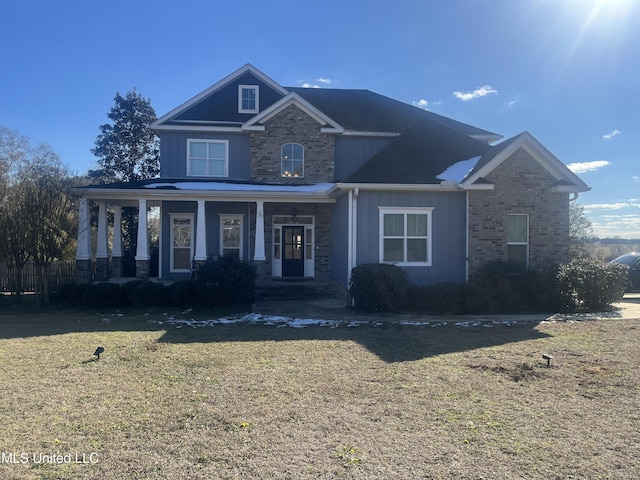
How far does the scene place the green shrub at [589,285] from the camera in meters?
11.9

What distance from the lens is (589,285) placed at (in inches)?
473

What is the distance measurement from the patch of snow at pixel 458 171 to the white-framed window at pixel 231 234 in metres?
7.89

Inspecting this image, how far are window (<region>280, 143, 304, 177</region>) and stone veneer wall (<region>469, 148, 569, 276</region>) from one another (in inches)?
274

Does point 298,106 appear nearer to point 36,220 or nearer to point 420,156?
point 420,156

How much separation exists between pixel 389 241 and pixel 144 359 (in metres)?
7.90

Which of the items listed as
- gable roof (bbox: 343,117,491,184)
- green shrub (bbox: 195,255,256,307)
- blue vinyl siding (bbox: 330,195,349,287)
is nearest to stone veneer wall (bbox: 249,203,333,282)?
blue vinyl siding (bbox: 330,195,349,287)

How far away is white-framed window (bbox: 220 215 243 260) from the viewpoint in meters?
17.0

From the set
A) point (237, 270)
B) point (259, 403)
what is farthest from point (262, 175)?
point (259, 403)

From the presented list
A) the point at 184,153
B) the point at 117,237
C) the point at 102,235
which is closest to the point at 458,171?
the point at 184,153

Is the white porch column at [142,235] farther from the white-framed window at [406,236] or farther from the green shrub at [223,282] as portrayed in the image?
the white-framed window at [406,236]

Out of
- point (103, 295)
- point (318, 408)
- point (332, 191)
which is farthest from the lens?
point (332, 191)

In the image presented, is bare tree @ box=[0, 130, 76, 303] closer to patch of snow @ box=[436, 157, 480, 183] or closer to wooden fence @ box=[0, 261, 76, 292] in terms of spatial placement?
wooden fence @ box=[0, 261, 76, 292]

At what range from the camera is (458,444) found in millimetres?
3855

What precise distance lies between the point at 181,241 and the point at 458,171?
1055 cm
